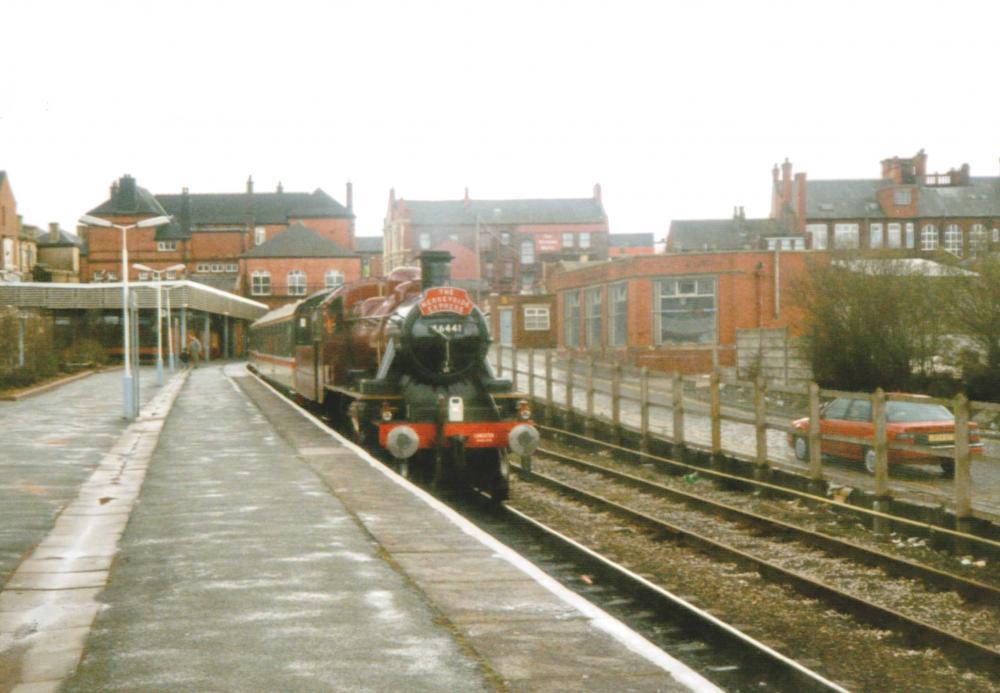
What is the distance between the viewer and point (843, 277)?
2523cm

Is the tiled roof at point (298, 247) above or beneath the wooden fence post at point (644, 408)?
above

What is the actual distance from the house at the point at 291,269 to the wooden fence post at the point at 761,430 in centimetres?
7765

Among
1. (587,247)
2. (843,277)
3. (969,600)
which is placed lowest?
(969,600)

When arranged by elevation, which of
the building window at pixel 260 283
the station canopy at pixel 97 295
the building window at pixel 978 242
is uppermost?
the building window at pixel 260 283

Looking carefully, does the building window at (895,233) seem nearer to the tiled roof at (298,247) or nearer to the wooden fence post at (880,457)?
the tiled roof at (298,247)

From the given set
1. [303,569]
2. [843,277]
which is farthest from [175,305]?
[303,569]

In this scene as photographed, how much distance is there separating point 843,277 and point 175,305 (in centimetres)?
3936

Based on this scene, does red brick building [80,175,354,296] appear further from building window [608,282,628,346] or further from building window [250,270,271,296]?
building window [608,282,628,346]

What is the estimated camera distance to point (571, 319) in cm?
4756

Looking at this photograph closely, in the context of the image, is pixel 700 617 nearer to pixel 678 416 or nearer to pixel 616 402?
pixel 678 416

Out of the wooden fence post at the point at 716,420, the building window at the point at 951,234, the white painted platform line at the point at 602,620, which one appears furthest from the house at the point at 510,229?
the white painted platform line at the point at 602,620

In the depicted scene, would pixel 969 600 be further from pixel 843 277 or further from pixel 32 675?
pixel 843 277

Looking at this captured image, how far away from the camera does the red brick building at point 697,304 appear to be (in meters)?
38.0

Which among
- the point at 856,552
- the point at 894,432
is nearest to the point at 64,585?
the point at 856,552
